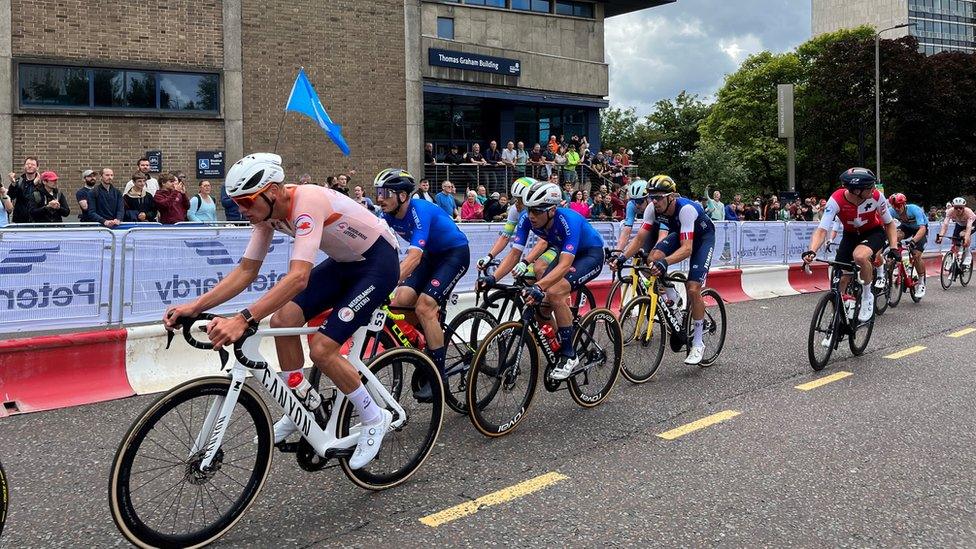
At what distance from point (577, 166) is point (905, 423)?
67.6ft

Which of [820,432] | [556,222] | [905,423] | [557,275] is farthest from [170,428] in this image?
[905,423]

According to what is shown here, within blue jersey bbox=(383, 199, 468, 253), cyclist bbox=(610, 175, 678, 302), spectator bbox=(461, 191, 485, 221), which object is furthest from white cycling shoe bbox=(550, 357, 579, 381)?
spectator bbox=(461, 191, 485, 221)

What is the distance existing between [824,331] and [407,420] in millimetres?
5258

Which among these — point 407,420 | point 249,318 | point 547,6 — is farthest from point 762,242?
point 547,6

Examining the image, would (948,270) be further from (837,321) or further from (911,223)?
(837,321)

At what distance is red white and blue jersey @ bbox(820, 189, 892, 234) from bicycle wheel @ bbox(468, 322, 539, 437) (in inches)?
191

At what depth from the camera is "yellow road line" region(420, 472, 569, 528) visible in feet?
13.6

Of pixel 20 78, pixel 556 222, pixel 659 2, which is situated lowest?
pixel 556 222

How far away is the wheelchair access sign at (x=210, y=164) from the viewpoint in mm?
21938

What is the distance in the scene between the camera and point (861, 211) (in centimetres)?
901

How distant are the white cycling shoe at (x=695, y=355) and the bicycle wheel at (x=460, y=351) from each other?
2.61 meters

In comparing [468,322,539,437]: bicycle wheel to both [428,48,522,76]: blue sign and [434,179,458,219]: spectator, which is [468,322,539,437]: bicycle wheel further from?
[428,48,522,76]: blue sign

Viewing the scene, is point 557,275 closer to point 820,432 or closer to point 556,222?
point 556,222

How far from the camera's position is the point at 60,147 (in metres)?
20.2
